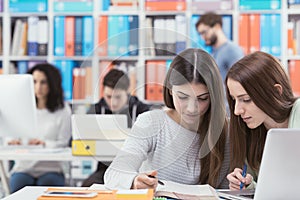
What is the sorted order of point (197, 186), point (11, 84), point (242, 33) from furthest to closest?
point (242, 33) → point (11, 84) → point (197, 186)

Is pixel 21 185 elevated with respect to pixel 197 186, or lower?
lower

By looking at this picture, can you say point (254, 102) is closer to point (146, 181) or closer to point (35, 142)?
point (146, 181)

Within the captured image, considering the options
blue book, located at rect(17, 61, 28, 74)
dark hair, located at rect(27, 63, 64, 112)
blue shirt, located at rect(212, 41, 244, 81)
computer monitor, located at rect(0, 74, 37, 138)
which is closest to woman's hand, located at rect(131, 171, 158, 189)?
computer monitor, located at rect(0, 74, 37, 138)

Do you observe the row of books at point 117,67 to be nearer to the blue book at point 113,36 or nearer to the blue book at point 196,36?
the blue book at point 113,36

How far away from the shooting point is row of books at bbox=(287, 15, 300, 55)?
12.5 ft

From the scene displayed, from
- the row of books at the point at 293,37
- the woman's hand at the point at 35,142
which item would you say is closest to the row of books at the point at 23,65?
the woman's hand at the point at 35,142

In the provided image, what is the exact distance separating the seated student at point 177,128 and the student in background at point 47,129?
65.1 inches

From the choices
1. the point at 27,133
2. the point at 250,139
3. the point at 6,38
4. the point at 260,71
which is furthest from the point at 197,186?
the point at 6,38

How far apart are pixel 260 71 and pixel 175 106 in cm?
37

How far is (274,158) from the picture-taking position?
1.20 m

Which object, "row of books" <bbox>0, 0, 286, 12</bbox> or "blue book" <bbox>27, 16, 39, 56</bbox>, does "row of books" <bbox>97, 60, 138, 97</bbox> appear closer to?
"row of books" <bbox>0, 0, 286, 12</bbox>

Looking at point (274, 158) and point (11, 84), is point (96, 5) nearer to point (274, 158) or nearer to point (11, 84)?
point (11, 84)

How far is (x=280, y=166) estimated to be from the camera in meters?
1.21

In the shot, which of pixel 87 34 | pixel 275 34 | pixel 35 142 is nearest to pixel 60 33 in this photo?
pixel 87 34
